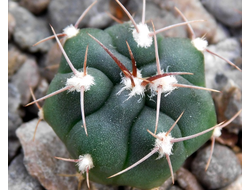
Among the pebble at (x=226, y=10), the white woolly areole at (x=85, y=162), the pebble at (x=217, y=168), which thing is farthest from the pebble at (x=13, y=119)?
the pebble at (x=226, y=10)

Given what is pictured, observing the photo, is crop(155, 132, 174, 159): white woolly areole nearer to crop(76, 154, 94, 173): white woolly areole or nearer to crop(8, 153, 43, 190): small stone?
crop(76, 154, 94, 173): white woolly areole

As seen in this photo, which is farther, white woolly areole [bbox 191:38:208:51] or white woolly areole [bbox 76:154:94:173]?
white woolly areole [bbox 191:38:208:51]

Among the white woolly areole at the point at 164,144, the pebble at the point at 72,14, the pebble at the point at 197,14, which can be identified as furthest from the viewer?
the pebble at the point at 197,14

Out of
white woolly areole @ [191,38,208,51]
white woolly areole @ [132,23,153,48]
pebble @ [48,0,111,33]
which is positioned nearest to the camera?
white woolly areole @ [132,23,153,48]

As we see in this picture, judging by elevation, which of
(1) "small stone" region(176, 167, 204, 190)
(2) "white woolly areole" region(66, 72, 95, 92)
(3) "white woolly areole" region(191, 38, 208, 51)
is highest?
(3) "white woolly areole" region(191, 38, 208, 51)

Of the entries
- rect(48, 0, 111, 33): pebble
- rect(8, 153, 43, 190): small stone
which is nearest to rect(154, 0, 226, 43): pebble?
rect(48, 0, 111, 33): pebble

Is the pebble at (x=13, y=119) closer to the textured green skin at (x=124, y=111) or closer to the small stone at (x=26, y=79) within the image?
the small stone at (x=26, y=79)

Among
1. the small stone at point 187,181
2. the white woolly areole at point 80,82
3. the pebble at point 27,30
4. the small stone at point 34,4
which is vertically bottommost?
the small stone at point 187,181
